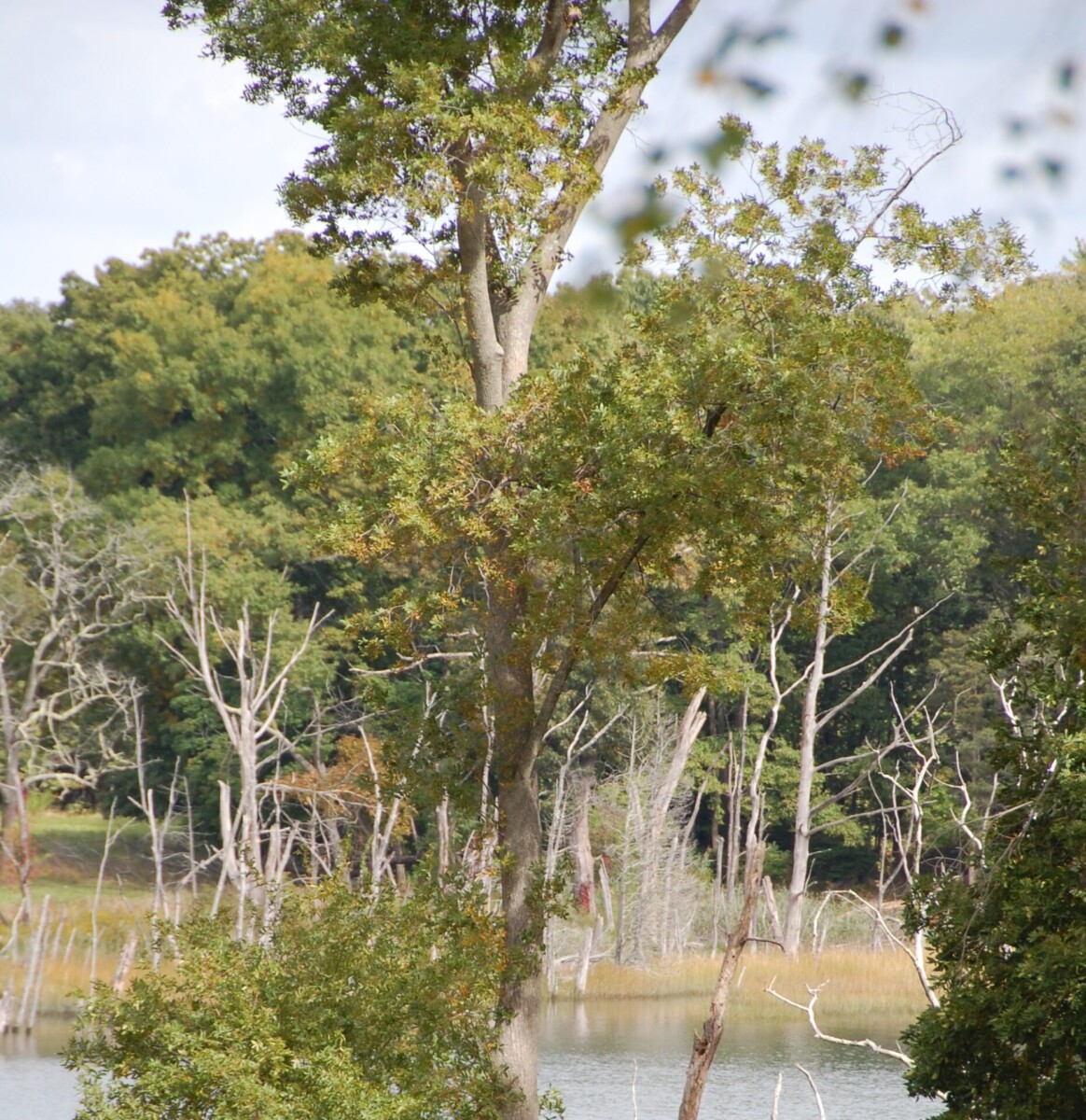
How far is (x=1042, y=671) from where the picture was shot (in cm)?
717

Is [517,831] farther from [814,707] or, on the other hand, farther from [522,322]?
[814,707]

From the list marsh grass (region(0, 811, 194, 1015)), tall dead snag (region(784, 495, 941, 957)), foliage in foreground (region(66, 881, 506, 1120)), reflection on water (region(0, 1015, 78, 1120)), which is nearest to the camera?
foliage in foreground (region(66, 881, 506, 1120))

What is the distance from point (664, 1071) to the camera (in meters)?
18.0

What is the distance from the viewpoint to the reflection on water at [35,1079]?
1545cm

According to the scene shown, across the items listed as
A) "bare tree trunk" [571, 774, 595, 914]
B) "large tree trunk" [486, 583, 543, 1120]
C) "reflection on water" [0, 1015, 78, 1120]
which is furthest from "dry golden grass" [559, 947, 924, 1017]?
"large tree trunk" [486, 583, 543, 1120]

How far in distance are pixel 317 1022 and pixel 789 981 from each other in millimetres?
15215

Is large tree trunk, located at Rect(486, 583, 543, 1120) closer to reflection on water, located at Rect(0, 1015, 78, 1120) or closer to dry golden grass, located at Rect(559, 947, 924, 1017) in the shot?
reflection on water, located at Rect(0, 1015, 78, 1120)

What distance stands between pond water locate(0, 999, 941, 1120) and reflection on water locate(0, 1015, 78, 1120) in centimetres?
2

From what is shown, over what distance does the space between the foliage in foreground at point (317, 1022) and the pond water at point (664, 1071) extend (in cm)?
547

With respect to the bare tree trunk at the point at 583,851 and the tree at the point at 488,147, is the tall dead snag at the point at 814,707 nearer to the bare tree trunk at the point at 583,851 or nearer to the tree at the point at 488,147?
the bare tree trunk at the point at 583,851

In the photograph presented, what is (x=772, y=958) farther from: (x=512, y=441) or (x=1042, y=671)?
(x=1042, y=671)

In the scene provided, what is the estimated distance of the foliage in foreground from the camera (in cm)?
779

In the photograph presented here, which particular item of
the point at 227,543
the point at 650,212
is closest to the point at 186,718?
the point at 227,543

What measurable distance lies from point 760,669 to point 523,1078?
83.2ft
